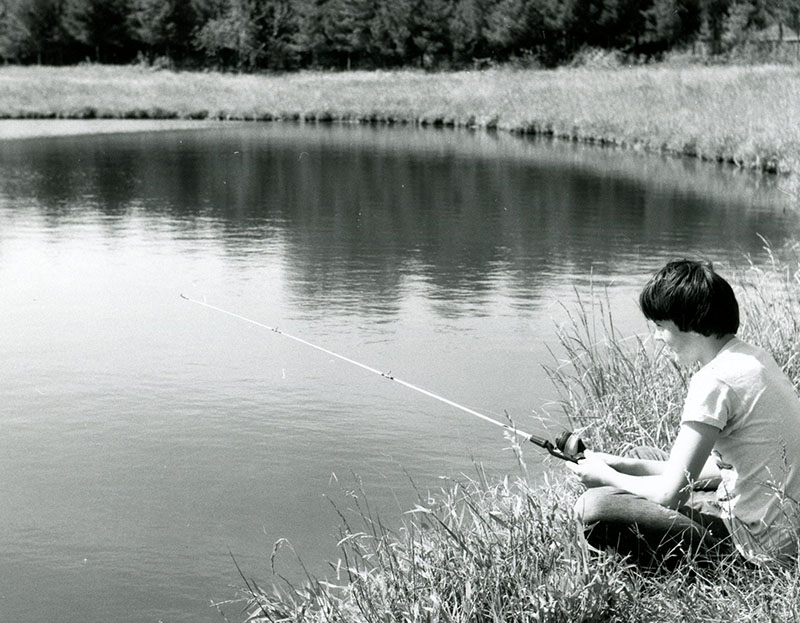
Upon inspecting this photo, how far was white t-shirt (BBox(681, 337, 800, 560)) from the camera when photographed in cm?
276

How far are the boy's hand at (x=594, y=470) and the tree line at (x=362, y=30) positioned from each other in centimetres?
4264

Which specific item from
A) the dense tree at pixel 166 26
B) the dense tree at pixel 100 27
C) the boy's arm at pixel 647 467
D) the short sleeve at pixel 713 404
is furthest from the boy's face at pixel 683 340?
the dense tree at pixel 100 27

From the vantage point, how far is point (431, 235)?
11.4m

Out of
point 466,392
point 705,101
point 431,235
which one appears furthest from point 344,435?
point 705,101

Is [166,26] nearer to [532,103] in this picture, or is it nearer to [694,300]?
[532,103]

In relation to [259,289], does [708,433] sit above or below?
above

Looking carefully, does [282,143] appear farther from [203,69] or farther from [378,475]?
[203,69]

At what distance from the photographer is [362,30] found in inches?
2010

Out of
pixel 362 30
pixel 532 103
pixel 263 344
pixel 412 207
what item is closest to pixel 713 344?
pixel 263 344

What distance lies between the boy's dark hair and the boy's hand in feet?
1.42

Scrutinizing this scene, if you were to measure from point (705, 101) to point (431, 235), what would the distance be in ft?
33.0

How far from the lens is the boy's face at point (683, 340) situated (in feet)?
9.52

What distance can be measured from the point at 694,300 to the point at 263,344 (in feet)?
14.2

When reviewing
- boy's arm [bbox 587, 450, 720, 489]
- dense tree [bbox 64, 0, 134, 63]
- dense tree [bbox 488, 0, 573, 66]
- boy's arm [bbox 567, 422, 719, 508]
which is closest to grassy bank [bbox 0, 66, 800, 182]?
dense tree [bbox 488, 0, 573, 66]
